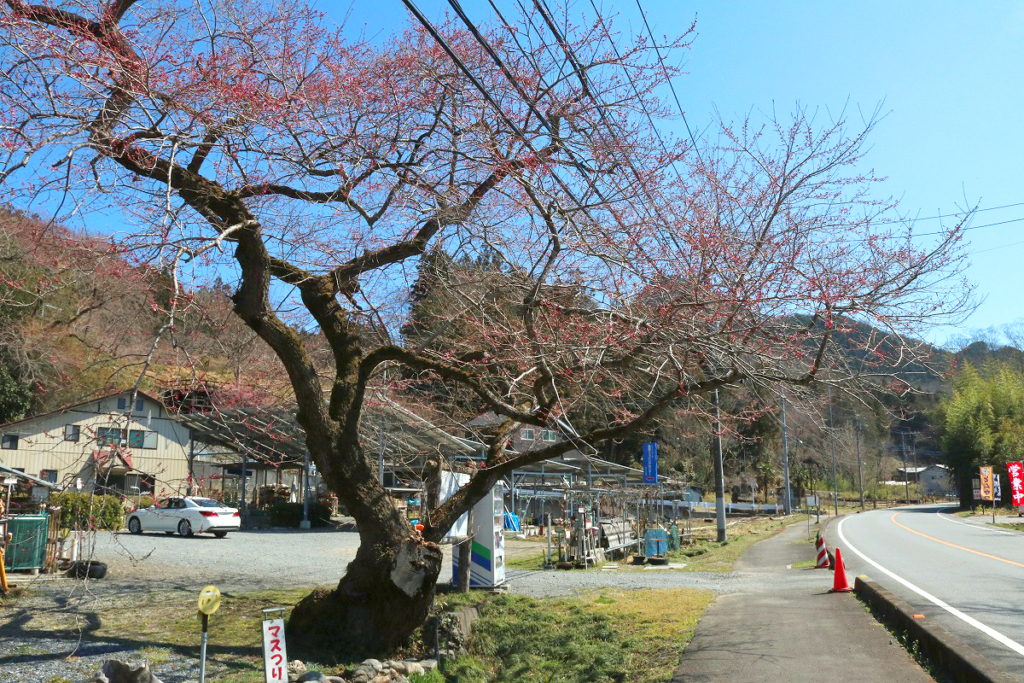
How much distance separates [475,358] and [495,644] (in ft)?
12.8

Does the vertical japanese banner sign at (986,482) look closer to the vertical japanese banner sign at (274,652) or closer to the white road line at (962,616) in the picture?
the white road line at (962,616)

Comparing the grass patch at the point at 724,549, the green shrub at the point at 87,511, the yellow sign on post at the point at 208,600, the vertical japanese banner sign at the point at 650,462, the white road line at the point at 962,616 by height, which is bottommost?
the grass patch at the point at 724,549

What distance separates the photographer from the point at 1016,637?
818 centimetres

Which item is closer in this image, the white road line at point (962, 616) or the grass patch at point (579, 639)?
the white road line at point (962, 616)

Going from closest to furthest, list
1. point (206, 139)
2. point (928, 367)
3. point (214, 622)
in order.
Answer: point (928, 367)
point (206, 139)
point (214, 622)

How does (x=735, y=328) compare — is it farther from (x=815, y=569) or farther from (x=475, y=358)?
(x=815, y=569)

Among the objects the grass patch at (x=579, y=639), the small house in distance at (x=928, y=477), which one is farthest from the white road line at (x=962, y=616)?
the small house in distance at (x=928, y=477)

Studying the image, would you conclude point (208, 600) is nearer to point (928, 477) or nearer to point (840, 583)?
point (840, 583)

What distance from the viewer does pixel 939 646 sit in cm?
668

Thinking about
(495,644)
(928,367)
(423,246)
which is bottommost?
(495,644)

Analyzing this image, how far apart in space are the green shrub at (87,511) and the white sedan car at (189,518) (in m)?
1.75

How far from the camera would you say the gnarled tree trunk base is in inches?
370

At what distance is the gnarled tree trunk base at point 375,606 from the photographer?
940 centimetres

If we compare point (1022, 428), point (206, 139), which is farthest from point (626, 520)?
point (1022, 428)
